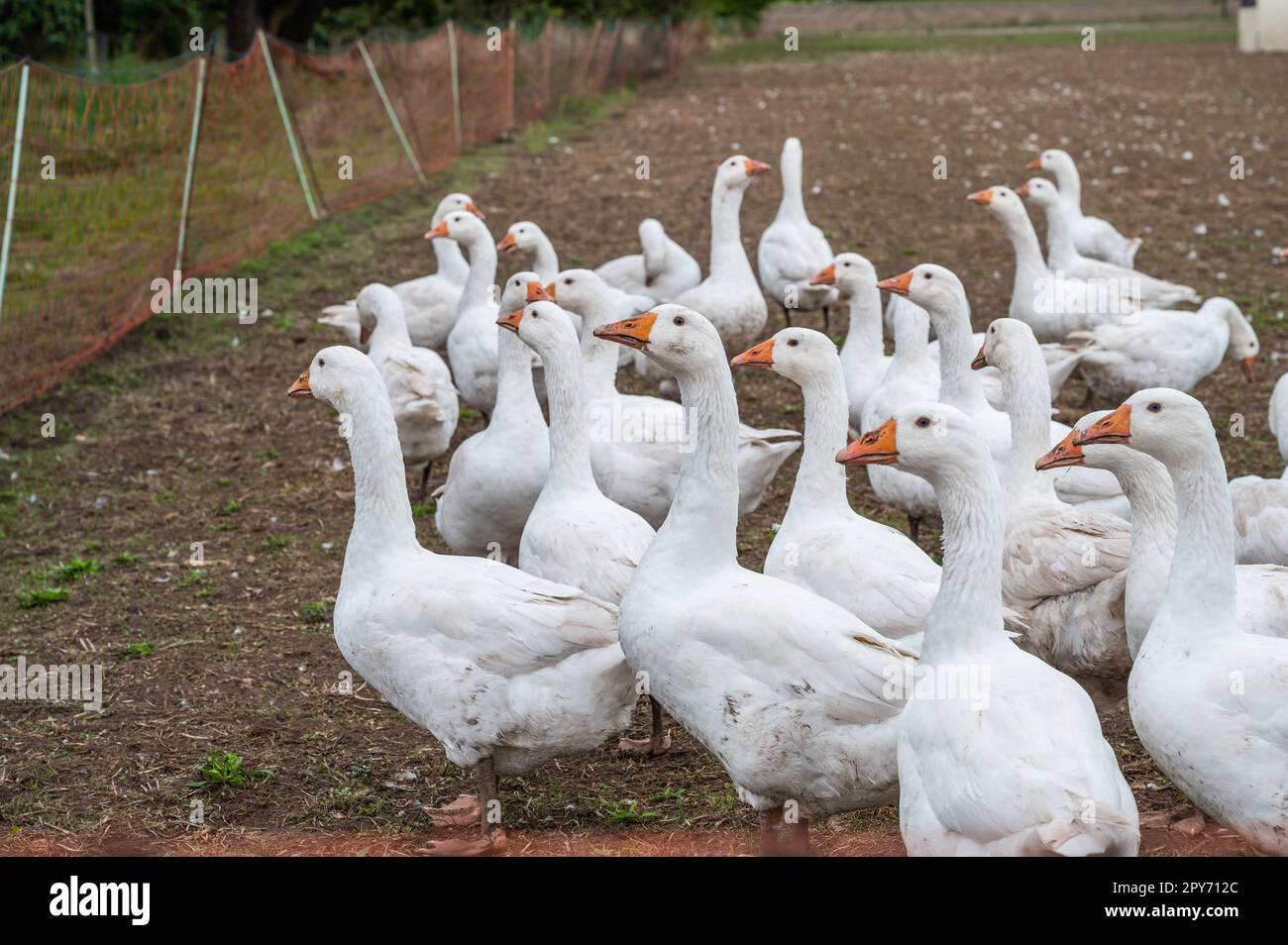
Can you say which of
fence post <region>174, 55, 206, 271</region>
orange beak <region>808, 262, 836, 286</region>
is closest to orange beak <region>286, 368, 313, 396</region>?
orange beak <region>808, 262, 836, 286</region>

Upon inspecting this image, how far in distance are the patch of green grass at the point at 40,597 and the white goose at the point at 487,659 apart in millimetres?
2477

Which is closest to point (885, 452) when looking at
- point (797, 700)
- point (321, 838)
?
point (797, 700)

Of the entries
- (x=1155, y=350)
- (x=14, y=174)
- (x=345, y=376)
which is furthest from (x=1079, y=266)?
(x=14, y=174)

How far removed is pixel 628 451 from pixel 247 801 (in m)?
2.36

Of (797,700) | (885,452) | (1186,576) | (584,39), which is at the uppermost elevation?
(584,39)

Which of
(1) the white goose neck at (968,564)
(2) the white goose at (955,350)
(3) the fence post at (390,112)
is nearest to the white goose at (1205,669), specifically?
(1) the white goose neck at (968,564)

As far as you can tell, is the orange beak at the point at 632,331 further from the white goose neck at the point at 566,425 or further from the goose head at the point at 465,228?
the goose head at the point at 465,228

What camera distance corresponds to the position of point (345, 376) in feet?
16.5

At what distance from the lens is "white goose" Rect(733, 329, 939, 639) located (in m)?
4.87

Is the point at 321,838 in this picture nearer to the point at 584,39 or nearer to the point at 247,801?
the point at 247,801

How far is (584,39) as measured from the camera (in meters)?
25.6

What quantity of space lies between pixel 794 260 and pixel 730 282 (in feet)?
4.17

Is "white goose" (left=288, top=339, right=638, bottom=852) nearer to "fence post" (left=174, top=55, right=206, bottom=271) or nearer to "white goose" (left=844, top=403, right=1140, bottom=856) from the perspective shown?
"white goose" (left=844, top=403, right=1140, bottom=856)

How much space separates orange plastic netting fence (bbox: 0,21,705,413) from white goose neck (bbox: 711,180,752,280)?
458 centimetres
